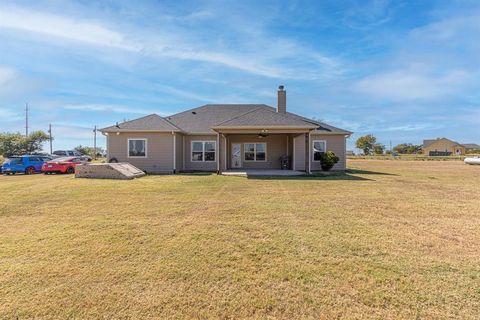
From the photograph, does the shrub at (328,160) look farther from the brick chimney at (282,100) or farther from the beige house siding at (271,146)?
the brick chimney at (282,100)

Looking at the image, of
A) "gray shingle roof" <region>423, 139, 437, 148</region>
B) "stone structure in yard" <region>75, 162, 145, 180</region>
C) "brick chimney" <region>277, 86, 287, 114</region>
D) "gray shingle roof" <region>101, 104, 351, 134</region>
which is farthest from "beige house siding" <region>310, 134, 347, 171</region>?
"gray shingle roof" <region>423, 139, 437, 148</region>

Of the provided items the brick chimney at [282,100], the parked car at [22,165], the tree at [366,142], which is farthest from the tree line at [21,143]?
the tree at [366,142]

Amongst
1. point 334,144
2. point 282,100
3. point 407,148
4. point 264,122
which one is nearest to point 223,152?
point 264,122

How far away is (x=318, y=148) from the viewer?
62.5 feet

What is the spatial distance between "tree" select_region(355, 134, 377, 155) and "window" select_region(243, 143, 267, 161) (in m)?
72.3

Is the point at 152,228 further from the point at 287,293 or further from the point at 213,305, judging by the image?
the point at 287,293

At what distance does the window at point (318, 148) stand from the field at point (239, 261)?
11.7 metres

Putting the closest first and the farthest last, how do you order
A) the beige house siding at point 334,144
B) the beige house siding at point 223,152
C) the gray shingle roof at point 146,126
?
the gray shingle roof at point 146,126, the beige house siding at point 223,152, the beige house siding at point 334,144

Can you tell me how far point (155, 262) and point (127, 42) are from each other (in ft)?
41.8

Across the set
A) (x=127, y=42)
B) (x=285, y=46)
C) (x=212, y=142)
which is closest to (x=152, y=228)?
(x=127, y=42)

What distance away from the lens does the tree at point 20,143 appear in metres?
40.2

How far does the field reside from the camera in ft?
9.18

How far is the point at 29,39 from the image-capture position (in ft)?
37.4

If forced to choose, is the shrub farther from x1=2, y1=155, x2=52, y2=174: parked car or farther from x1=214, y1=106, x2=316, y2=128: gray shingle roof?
x1=2, y1=155, x2=52, y2=174: parked car
